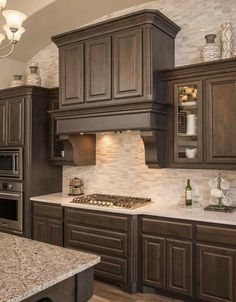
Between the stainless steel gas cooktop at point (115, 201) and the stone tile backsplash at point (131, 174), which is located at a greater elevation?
the stone tile backsplash at point (131, 174)

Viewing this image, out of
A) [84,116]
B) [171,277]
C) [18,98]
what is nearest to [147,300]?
[171,277]

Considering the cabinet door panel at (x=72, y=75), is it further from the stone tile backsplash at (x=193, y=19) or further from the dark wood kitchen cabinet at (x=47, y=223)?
the dark wood kitchen cabinet at (x=47, y=223)

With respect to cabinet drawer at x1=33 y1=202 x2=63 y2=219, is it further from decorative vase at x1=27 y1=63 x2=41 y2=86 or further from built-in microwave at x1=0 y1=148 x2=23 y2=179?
decorative vase at x1=27 y1=63 x2=41 y2=86

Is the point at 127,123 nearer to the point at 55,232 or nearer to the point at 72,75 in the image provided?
the point at 72,75

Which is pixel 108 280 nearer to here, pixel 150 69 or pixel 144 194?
pixel 144 194

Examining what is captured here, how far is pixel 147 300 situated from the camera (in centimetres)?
296

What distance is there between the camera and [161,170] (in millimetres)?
3566

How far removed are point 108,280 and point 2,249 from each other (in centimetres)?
188

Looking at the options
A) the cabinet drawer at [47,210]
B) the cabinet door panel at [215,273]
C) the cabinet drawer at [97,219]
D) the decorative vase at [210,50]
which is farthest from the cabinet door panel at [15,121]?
the cabinet door panel at [215,273]

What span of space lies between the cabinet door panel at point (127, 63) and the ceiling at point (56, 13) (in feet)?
2.68

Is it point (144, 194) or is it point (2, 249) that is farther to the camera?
point (144, 194)

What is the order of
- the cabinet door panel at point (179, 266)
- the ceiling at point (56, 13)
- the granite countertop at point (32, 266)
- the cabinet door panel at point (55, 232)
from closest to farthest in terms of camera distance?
1. the granite countertop at point (32, 266)
2. the cabinet door panel at point (179, 266)
3. the cabinet door panel at point (55, 232)
4. the ceiling at point (56, 13)

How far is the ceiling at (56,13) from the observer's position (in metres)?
3.75

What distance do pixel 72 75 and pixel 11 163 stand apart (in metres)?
1.50
